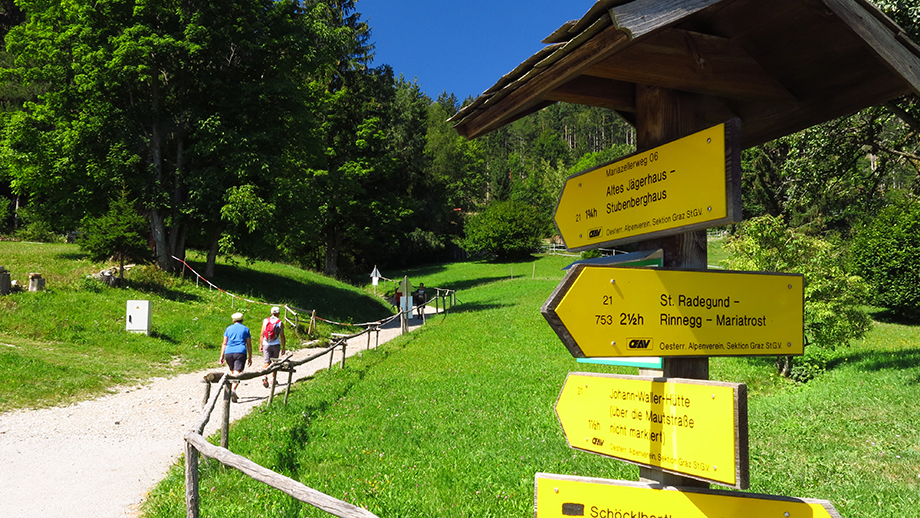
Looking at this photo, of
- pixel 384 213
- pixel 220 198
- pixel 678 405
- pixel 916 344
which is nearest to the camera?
pixel 678 405

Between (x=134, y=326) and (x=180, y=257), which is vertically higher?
(x=180, y=257)

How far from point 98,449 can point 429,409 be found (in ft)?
16.1

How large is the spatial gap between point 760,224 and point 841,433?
24.5ft

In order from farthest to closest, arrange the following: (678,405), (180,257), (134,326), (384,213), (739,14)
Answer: (384,213), (180,257), (134,326), (739,14), (678,405)

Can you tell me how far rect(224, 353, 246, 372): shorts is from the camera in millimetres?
11828

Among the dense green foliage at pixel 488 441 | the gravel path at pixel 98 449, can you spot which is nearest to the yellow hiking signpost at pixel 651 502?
the dense green foliage at pixel 488 441

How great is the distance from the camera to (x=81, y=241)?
19312mm

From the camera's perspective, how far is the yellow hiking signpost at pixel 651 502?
7.32ft

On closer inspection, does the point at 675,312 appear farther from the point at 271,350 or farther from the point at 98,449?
the point at 271,350

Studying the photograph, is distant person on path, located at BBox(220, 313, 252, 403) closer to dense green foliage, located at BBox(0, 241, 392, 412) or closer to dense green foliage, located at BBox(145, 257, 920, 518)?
dense green foliage, located at BBox(145, 257, 920, 518)

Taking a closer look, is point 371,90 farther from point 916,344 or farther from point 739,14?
point 739,14

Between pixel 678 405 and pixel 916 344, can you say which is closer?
pixel 678 405

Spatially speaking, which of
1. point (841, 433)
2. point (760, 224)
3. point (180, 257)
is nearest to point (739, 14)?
point (841, 433)

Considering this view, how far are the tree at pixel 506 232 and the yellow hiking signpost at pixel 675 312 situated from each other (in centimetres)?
6008
